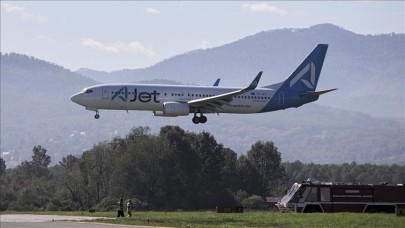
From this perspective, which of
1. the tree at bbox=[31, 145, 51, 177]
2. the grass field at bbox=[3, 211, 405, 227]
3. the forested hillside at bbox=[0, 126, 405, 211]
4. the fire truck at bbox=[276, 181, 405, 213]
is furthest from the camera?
the tree at bbox=[31, 145, 51, 177]

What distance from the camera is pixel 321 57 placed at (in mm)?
96625

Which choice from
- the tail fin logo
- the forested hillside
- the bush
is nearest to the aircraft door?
the tail fin logo


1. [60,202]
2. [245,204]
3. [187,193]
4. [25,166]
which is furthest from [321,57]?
[25,166]

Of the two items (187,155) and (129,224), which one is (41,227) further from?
(187,155)

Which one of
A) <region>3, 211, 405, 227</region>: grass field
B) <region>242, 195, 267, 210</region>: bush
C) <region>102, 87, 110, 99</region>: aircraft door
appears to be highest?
<region>102, 87, 110, 99</region>: aircraft door

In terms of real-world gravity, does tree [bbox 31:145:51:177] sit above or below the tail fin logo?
below

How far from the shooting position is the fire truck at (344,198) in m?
68.9

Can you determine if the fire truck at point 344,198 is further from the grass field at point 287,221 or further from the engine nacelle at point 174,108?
the engine nacelle at point 174,108

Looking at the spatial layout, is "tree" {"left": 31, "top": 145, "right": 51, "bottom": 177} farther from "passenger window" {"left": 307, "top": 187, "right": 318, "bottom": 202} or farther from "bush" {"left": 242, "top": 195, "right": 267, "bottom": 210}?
"passenger window" {"left": 307, "top": 187, "right": 318, "bottom": 202}

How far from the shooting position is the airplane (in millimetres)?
83688

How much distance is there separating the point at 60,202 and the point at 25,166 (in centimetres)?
7343

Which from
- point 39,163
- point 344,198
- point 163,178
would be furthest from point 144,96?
point 39,163

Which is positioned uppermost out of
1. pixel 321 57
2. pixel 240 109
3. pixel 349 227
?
pixel 321 57

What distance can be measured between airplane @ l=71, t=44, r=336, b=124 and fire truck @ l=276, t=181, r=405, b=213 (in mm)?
14051
